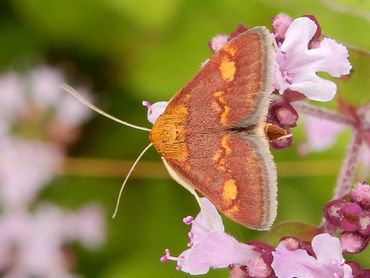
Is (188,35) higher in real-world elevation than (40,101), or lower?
higher

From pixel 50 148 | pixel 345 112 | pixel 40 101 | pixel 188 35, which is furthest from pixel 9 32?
pixel 345 112

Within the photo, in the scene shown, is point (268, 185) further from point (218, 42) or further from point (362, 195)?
point (218, 42)

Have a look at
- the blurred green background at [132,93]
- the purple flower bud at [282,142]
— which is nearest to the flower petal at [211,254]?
the purple flower bud at [282,142]

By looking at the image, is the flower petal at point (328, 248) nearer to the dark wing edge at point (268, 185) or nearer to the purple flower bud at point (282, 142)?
the dark wing edge at point (268, 185)

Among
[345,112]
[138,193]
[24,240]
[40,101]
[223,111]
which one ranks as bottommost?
[24,240]

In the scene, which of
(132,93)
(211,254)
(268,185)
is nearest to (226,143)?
(268,185)

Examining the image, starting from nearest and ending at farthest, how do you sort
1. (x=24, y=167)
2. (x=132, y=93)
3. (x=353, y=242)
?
(x=353, y=242), (x=24, y=167), (x=132, y=93)

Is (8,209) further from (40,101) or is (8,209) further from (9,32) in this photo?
(9,32)
